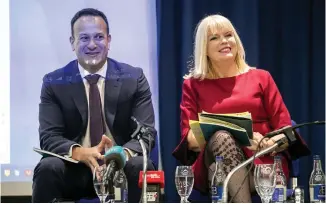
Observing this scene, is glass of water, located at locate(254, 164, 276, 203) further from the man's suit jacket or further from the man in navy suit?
the man's suit jacket

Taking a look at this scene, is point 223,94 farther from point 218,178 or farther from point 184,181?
point 184,181

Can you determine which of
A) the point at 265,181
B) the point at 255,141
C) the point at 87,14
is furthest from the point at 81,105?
Result: the point at 265,181

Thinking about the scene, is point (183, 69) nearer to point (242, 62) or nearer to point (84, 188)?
point (242, 62)

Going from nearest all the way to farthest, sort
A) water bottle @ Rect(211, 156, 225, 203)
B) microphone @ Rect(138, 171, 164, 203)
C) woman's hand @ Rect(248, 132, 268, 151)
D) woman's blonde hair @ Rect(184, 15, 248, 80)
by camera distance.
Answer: microphone @ Rect(138, 171, 164, 203) → water bottle @ Rect(211, 156, 225, 203) → woman's hand @ Rect(248, 132, 268, 151) → woman's blonde hair @ Rect(184, 15, 248, 80)

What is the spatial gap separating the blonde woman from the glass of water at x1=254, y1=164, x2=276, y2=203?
19.6 inches

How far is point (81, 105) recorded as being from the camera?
142 inches

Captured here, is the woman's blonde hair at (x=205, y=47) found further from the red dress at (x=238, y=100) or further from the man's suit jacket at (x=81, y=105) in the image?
the man's suit jacket at (x=81, y=105)

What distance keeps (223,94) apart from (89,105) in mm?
927

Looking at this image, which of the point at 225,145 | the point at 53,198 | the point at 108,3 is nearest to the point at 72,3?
the point at 108,3

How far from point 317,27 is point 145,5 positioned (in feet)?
3.62

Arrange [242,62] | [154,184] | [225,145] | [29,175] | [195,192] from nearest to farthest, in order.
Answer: [154,184], [225,145], [195,192], [242,62], [29,175]

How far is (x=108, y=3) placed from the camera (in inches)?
151

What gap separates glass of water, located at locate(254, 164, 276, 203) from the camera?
7.48 ft

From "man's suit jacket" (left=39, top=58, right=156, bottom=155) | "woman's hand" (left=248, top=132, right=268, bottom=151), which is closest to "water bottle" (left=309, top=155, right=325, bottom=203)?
"woman's hand" (left=248, top=132, right=268, bottom=151)
